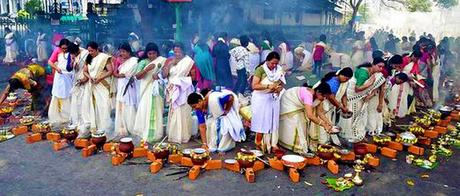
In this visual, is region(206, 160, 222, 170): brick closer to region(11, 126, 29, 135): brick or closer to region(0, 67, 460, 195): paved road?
region(0, 67, 460, 195): paved road

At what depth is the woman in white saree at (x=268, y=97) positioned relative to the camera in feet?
18.2

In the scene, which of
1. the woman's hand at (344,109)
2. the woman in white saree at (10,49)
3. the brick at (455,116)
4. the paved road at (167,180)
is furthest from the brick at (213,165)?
the woman in white saree at (10,49)

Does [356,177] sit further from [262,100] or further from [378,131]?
[378,131]

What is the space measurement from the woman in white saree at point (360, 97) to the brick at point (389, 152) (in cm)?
51

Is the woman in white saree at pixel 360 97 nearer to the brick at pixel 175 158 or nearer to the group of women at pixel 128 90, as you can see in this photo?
the group of women at pixel 128 90

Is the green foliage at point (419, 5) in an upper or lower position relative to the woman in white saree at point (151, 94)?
upper

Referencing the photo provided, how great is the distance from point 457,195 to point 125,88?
4.76 m

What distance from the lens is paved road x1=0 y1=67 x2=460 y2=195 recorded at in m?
4.70

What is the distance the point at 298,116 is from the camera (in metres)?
5.79

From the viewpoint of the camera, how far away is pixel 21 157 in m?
5.75

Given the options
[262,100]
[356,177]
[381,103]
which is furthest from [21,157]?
[381,103]

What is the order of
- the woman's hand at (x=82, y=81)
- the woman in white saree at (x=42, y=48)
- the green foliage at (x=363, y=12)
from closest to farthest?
the woman's hand at (x=82, y=81), the woman in white saree at (x=42, y=48), the green foliage at (x=363, y=12)

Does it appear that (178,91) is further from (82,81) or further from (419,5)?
(419,5)

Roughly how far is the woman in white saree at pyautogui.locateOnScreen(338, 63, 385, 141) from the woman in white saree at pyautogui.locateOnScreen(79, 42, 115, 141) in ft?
12.3
